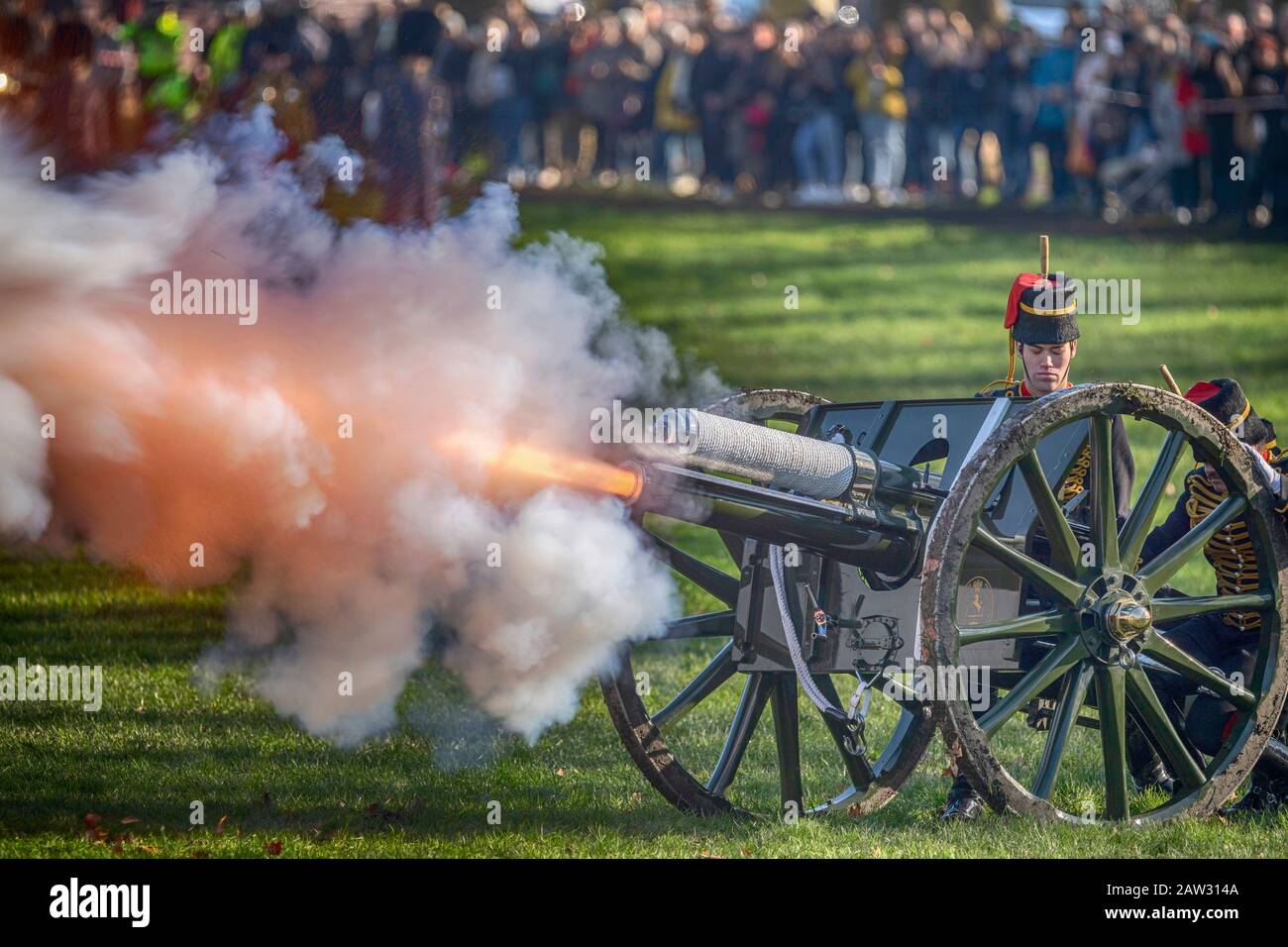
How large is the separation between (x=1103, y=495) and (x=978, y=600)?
1.79 ft

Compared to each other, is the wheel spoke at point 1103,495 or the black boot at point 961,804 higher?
the wheel spoke at point 1103,495

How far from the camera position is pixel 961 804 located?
681 cm

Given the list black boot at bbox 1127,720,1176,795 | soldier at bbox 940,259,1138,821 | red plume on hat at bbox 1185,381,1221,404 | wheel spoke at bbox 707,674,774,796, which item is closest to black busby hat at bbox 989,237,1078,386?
soldier at bbox 940,259,1138,821

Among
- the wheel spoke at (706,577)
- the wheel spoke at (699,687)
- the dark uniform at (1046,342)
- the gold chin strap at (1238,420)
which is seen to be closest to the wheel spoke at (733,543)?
the wheel spoke at (706,577)

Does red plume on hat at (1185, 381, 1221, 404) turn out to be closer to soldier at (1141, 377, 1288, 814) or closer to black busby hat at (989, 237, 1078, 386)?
soldier at (1141, 377, 1288, 814)

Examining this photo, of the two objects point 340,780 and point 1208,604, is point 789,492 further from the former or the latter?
point 340,780

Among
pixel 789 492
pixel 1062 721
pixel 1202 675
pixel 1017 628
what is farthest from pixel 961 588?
pixel 1202 675

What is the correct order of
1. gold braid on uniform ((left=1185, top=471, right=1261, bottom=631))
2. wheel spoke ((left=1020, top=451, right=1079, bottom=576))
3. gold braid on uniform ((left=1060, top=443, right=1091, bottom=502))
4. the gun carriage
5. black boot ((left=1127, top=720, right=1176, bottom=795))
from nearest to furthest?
the gun carriage, wheel spoke ((left=1020, top=451, right=1079, bottom=576)), gold braid on uniform ((left=1060, top=443, right=1091, bottom=502)), gold braid on uniform ((left=1185, top=471, right=1261, bottom=631)), black boot ((left=1127, top=720, right=1176, bottom=795))

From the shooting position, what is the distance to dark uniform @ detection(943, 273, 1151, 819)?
6.59 meters

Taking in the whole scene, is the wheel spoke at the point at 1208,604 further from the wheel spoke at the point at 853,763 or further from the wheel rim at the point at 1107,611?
the wheel spoke at the point at 853,763

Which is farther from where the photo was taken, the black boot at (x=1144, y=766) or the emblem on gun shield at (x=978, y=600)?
the black boot at (x=1144, y=766)

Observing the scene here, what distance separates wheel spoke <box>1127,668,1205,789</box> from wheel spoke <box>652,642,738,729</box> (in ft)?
4.76

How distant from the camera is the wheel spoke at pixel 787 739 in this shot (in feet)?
22.3
